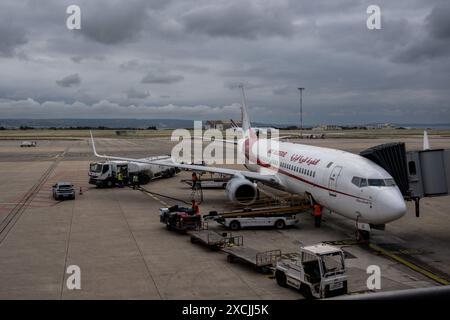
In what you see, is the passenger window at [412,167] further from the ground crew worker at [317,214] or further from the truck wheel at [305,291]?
the truck wheel at [305,291]

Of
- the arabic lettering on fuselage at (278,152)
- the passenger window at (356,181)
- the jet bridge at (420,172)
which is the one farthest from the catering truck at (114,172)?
the jet bridge at (420,172)

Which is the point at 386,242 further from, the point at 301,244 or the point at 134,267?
the point at 134,267

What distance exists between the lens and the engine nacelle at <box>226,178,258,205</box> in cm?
2992

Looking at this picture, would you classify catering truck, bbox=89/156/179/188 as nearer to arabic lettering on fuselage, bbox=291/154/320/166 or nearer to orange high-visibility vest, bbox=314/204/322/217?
arabic lettering on fuselage, bbox=291/154/320/166

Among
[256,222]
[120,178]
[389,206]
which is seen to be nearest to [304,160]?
[256,222]

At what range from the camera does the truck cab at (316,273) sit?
590 inches

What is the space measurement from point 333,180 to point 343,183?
0.97 meters

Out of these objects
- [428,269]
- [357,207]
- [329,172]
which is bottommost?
[428,269]

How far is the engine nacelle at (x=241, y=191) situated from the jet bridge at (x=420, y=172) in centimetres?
957

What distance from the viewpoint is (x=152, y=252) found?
20.5 m

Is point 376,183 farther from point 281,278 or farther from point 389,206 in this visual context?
point 281,278
